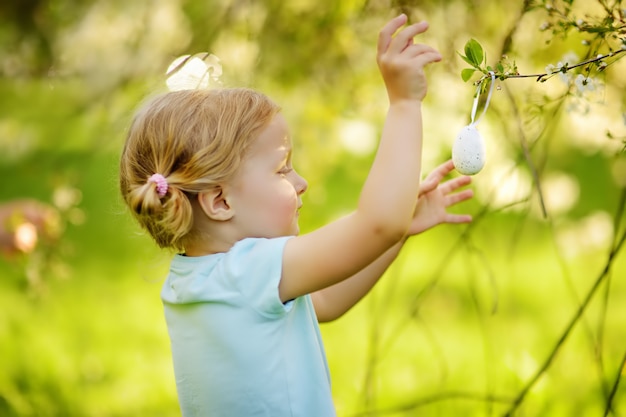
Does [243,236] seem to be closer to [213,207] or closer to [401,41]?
[213,207]

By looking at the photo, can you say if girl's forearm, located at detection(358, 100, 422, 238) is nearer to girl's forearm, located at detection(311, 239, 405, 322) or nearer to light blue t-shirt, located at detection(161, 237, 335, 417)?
light blue t-shirt, located at detection(161, 237, 335, 417)

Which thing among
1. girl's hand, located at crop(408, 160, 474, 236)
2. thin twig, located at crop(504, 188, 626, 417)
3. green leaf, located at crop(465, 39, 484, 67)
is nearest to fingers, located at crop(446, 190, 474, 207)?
girl's hand, located at crop(408, 160, 474, 236)

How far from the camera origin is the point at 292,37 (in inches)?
91.8

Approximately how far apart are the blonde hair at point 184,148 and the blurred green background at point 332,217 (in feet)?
1.83

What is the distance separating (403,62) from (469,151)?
145 mm

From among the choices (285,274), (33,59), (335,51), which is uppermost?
(33,59)

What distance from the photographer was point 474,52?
1.02 metres

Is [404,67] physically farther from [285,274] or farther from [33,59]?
[33,59]

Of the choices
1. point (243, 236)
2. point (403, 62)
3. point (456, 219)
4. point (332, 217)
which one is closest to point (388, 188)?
point (403, 62)

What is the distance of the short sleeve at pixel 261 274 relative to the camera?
117cm

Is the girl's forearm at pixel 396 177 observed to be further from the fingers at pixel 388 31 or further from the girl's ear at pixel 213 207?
the girl's ear at pixel 213 207

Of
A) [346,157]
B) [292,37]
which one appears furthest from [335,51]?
[346,157]

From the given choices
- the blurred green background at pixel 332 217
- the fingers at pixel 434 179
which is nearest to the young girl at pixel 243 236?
the fingers at pixel 434 179

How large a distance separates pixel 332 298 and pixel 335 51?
3.41 ft
